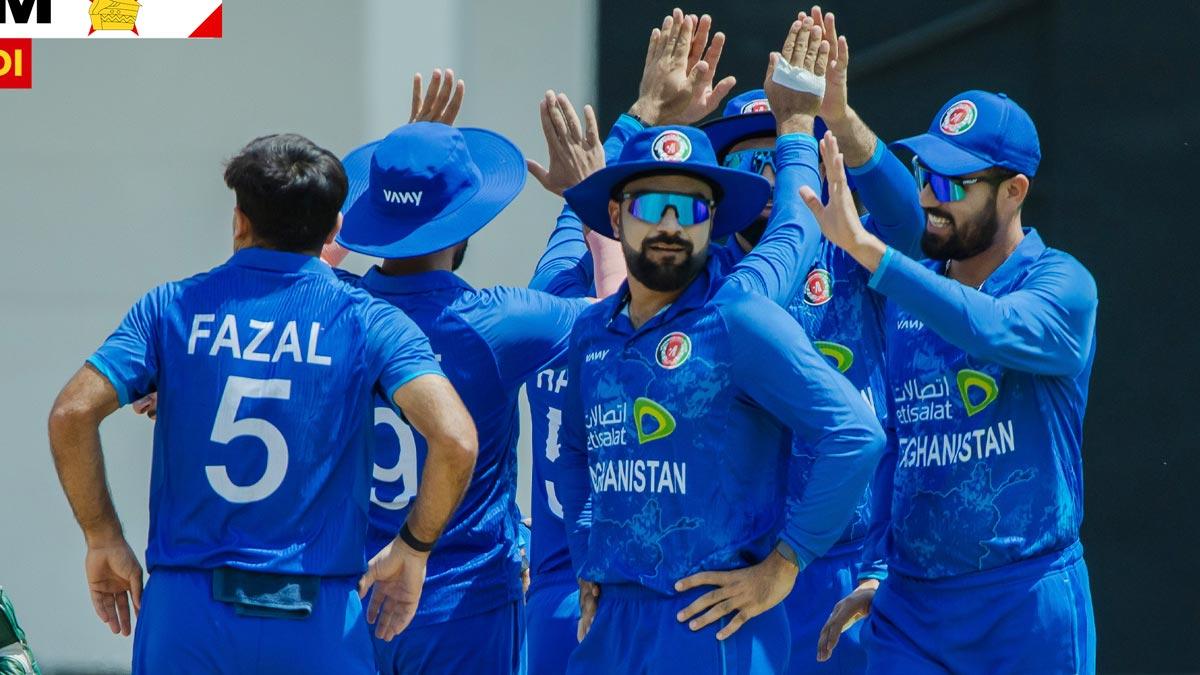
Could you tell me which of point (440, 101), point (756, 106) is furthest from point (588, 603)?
A: point (756, 106)

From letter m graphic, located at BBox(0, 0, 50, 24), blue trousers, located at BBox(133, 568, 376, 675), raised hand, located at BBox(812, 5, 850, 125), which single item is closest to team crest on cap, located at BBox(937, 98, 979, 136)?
raised hand, located at BBox(812, 5, 850, 125)

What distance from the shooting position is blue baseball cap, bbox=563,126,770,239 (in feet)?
12.5

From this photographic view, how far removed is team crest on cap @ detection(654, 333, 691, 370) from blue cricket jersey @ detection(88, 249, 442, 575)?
0.46 m

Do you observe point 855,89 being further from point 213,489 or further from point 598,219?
point 213,489

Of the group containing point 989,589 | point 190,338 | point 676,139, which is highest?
point 676,139

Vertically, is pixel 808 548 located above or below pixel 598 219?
below

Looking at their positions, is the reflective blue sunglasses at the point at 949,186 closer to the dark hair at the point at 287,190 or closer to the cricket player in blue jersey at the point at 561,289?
the cricket player in blue jersey at the point at 561,289

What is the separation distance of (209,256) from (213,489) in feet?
10.7

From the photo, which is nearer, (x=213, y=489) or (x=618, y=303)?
(x=213, y=489)

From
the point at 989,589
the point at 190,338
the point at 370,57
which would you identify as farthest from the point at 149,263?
the point at 989,589

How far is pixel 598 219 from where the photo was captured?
13.6ft

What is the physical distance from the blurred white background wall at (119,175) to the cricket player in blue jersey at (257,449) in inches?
120

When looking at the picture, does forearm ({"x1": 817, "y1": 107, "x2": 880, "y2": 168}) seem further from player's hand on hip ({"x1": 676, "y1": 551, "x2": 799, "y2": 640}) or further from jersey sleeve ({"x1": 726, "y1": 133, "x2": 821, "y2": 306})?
player's hand on hip ({"x1": 676, "y1": 551, "x2": 799, "y2": 640})

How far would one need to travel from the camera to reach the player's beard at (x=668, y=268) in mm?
3750
